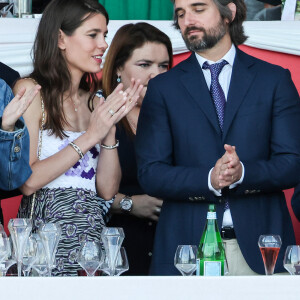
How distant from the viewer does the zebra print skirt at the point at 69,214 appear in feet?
8.95

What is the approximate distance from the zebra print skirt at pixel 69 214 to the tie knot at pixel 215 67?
1.91ft

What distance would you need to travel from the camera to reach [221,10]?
2.84 m

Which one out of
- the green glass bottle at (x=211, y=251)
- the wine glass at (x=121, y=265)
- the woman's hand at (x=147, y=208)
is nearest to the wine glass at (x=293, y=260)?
the green glass bottle at (x=211, y=251)

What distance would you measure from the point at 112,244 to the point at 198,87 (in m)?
0.71

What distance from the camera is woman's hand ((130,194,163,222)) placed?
3.21 meters

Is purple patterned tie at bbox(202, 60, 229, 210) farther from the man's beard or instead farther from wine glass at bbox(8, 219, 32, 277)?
wine glass at bbox(8, 219, 32, 277)

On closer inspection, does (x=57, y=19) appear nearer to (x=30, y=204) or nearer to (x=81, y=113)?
(x=81, y=113)

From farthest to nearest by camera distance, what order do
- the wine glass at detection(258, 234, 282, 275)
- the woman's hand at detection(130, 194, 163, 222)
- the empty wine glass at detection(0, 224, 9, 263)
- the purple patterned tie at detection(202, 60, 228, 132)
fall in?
the woman's hand at detection(130, 194, 163, 222) → the purple patterned tie at detection(202, 60, 228, 132) → the wine glass at detection(258, 234, 282, 275) → the empty wine glass at detection(0, 224, 9, 263)

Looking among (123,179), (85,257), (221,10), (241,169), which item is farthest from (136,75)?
(85,257)

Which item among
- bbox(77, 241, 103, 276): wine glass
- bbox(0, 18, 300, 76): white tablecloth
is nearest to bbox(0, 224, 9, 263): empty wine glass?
bbox(77, 241, 103, 276): wine glass

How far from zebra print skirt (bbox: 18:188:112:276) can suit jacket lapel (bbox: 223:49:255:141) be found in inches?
21.2

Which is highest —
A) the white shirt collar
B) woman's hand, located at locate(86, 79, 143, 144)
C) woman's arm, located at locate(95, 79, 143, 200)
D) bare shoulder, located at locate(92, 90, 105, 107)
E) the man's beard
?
the man's beard

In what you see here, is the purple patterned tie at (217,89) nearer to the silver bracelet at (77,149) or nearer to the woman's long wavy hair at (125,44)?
the silver bracelet at (77,149)
